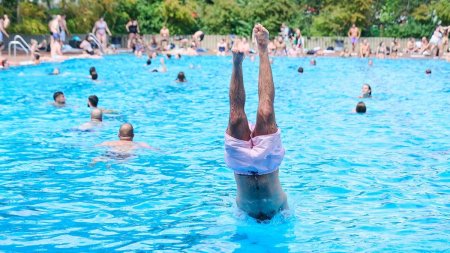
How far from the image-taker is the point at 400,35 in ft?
136

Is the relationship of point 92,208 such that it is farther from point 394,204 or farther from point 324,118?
point 324,118

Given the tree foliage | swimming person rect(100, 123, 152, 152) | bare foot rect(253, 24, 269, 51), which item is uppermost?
the tree foliage

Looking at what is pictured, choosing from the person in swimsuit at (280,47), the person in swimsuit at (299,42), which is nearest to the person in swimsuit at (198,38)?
the person in swimsuit at (280,47)

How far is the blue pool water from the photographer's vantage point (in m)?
5.63

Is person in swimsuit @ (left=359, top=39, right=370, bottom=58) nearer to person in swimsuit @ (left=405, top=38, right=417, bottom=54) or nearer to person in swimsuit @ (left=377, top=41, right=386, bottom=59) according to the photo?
person in swimsuit @ (left=377, top=41, right=386, bottom=59)

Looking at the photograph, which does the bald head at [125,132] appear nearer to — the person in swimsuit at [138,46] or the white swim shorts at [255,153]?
the white swim shorts at [255,153]

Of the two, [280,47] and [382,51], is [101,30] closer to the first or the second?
[280,47]

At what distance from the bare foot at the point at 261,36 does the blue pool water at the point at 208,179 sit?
153cm

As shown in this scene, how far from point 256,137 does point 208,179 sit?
2.69m

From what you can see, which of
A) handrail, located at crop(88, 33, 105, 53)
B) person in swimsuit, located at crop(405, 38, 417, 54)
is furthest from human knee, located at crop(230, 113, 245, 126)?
person in swimsuit, located at crop(405, 38, 417, 54)

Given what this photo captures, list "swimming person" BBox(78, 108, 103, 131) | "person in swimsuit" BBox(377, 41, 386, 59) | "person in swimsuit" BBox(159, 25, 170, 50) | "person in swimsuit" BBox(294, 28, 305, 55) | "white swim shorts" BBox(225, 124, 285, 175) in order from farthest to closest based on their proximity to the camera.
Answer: "person in swimsuit" BBox(159, 25, 170, 50) < "person in swimsuit" BBox(294, 28, 305, 55) < "person in swimsuit" BBox(377, 41, 386, 59) < "swimming person" BBox(78, 108, 103, 131) < "white swim shorts" BBox(225, 124, 285, 175)

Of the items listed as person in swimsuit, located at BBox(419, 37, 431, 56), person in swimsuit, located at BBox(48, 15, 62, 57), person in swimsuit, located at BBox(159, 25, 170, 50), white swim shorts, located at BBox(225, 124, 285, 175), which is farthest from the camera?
person in swimsuit, located at BBox(159, 25, 170, 50)

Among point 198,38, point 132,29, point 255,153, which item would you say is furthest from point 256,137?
point 198,38

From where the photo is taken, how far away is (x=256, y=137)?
5258 millimetres
